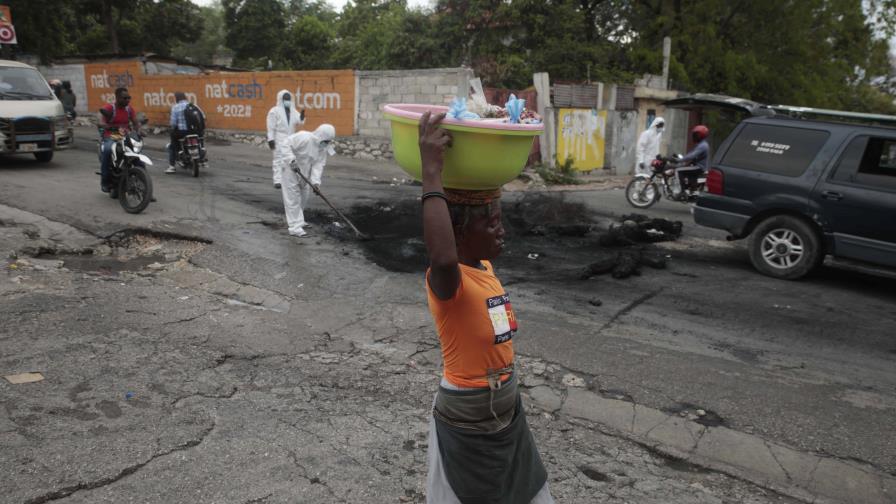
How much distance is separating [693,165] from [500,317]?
10.7 m

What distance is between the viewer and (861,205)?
6.73m

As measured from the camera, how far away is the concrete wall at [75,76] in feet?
83.5

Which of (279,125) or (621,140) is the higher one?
(279,125)

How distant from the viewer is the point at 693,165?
11.8m

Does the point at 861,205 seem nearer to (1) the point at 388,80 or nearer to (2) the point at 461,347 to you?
(2) the point at 461,347

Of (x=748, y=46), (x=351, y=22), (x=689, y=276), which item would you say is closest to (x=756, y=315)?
(x=689, y=276)

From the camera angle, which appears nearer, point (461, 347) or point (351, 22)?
point (461, 347)

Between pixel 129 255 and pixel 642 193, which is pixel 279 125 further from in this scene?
pixel 642 193

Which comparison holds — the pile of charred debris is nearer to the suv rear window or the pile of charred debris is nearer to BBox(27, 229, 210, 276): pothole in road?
the suv rear window

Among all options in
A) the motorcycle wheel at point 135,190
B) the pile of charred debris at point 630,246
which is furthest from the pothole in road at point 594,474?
the motorcycle wheel at point 135,190

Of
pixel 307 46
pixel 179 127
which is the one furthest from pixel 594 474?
pixel 307 46

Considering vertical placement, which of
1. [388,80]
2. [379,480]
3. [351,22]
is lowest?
[379,480]

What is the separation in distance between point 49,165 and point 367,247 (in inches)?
335

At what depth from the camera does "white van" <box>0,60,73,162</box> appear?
37.6ft
